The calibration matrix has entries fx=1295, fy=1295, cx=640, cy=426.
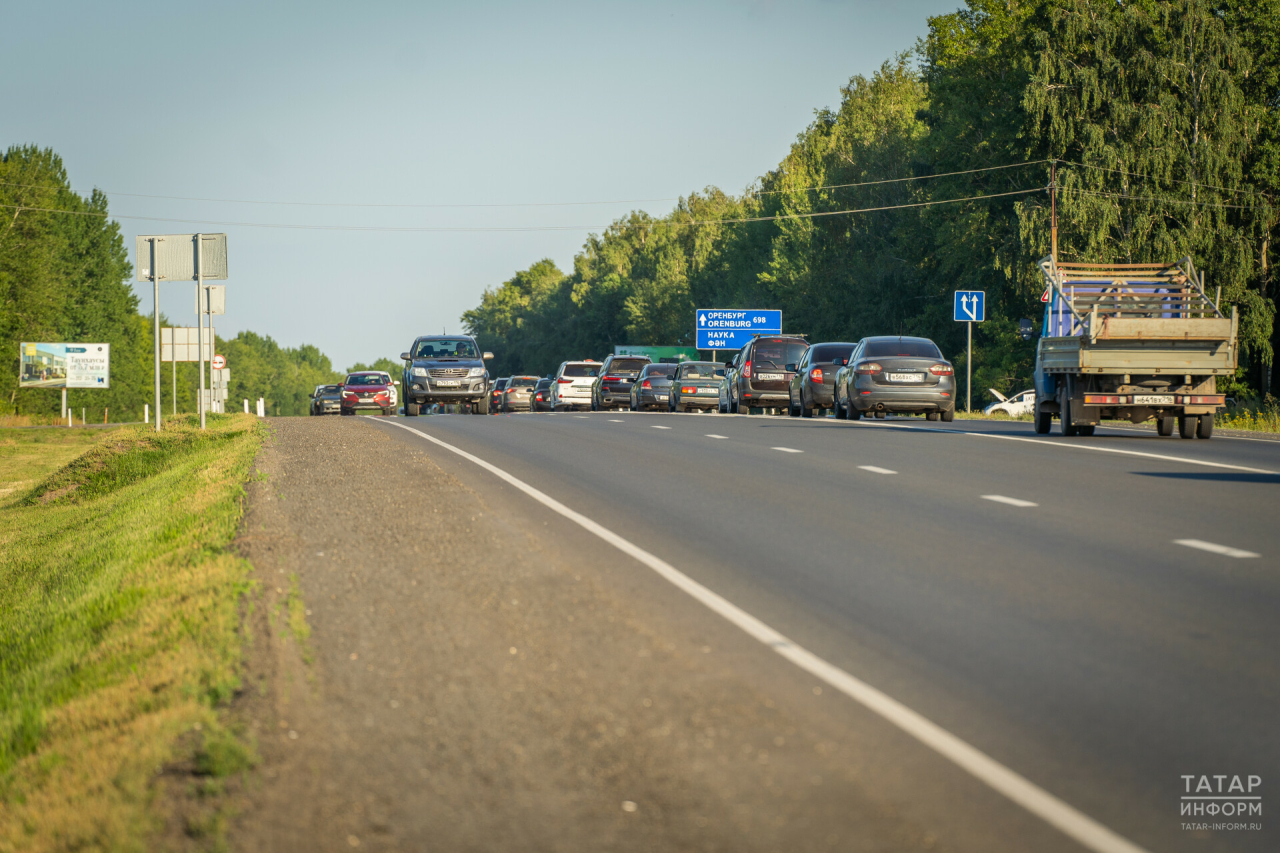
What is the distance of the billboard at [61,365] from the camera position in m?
75.4

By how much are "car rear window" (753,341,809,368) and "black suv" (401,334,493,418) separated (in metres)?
7.35

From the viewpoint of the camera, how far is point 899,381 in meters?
26.0

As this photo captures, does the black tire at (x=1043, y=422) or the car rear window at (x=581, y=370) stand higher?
the car rear window at (x=581, y=370)

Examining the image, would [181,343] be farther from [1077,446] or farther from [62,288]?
[62,288]

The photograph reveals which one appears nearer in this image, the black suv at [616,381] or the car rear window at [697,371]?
the car rear window at [697,371]

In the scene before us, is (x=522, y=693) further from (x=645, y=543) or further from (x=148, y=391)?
(x=148, y=391)

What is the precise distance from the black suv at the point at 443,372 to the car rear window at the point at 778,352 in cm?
735

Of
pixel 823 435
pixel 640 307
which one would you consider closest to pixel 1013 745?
pixel 823 435

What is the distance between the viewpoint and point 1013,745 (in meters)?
5.27

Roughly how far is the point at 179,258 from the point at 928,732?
887 inches

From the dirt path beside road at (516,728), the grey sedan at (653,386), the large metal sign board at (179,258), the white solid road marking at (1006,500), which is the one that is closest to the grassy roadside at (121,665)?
the dirt path beside road at (516,728)

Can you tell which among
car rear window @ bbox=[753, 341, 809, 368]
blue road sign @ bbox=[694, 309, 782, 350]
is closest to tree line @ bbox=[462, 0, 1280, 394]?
blue road sign @ bbox=[694, 309, 782, 350]

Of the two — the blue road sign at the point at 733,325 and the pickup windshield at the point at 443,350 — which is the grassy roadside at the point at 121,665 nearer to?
the pickup windshield at the point at 443,350

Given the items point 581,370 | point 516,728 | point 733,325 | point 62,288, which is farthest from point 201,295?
point 62,288
